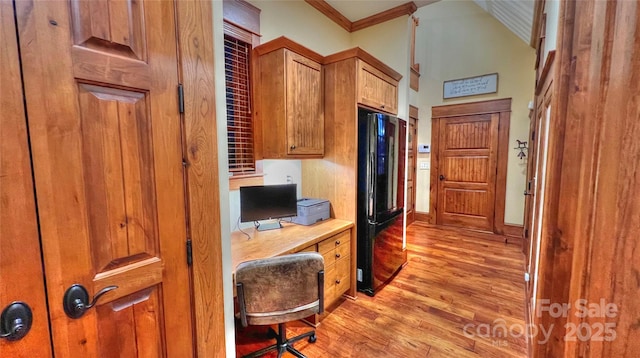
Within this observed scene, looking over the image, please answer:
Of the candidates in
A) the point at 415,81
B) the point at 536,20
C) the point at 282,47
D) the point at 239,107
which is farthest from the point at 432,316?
the point at 415,81

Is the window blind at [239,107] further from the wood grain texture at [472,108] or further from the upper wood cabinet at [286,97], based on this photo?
the wood grain texture at [472,108]

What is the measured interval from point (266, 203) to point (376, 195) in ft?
3.40

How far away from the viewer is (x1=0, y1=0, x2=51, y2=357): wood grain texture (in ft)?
2.03

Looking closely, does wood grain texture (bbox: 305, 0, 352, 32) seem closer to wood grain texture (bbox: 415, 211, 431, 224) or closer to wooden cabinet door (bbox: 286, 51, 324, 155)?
wooden cabinet door (bbox: 286, 51, 324, 155)

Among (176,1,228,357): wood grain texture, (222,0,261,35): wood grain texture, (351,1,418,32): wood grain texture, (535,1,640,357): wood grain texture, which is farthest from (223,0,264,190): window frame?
(535,1,640,357): wood grain texture

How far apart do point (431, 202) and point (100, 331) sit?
5082 mm

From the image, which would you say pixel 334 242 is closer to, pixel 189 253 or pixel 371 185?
pixel 371 185

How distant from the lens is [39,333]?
2.28 ft

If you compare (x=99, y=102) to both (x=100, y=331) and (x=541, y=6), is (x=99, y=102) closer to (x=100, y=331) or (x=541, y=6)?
(x=100, y=331)

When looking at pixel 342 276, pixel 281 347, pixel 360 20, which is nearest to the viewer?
pixel 281 347

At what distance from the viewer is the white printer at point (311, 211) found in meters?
2.35

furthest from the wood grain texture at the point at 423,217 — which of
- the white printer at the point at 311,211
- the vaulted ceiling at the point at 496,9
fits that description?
the white printer at the point at 311,211

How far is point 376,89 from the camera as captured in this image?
2.56 m

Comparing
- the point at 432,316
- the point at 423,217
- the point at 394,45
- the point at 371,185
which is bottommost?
the point at 432,316
